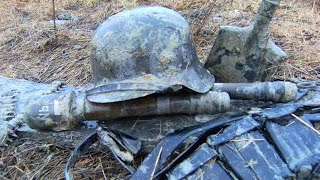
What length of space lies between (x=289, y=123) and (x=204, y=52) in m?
1.68

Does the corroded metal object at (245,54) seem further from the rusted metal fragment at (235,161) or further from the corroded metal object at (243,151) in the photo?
the rusted metal fragment at (235,161)

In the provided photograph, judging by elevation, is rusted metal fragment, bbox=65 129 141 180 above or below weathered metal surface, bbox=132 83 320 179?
below

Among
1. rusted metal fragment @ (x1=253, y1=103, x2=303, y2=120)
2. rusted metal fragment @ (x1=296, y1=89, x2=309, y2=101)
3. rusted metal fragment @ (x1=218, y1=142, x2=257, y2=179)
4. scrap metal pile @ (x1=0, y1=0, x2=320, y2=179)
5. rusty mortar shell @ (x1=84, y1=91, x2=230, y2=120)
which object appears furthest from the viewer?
rusted metal fragment @ (x1=296, y1=89, x2=309, y2=101)

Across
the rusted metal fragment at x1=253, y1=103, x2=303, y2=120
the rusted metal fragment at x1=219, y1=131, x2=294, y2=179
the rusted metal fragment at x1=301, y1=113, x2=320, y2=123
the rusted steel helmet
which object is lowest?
the rusted metal fragment at x1=219, y1=131, x2=294, y2=179

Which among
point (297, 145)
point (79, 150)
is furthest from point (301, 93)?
point (79, 150)

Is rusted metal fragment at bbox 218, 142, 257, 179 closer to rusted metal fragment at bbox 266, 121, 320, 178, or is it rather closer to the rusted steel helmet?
rusted metal fragment at bbox 266, 121, 320, 178

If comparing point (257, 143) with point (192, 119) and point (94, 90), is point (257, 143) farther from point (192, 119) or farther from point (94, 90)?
point (94, 90)

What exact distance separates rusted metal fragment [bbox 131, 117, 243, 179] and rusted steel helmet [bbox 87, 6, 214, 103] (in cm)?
24

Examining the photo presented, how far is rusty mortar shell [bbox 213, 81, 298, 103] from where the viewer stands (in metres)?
2.50

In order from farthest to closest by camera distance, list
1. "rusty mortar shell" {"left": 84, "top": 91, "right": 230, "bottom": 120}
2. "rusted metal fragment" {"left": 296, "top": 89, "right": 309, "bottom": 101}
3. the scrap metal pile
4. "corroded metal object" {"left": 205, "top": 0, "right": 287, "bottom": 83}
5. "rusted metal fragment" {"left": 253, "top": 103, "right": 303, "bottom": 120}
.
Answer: "corroded metal object" {"left": 205, "top": 0, "right": 287, "bottom": 83}, "rusted metal fragment" {"left": 296, "top": 89, "right": 309, "bottom": 101}, "rusty mortar shell" {"left": 84, "top": 91, "right": 230, "bottom": 120}, "rusted metal fragment" {"left": 253, "top": 103, "right": 303, "bottom": 120}, the scrap metal pile

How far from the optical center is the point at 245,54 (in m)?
3.01

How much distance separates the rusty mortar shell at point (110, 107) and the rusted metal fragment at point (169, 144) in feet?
0.41

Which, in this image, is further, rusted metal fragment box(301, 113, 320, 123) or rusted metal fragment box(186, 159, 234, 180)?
rusted metal fragment box(301, 113, 320, 123)

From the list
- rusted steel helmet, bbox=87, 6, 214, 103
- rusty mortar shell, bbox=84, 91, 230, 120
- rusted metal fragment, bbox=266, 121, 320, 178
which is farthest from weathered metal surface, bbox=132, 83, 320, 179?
rusted steel helmet, bbox=87, 6, 214, 103
